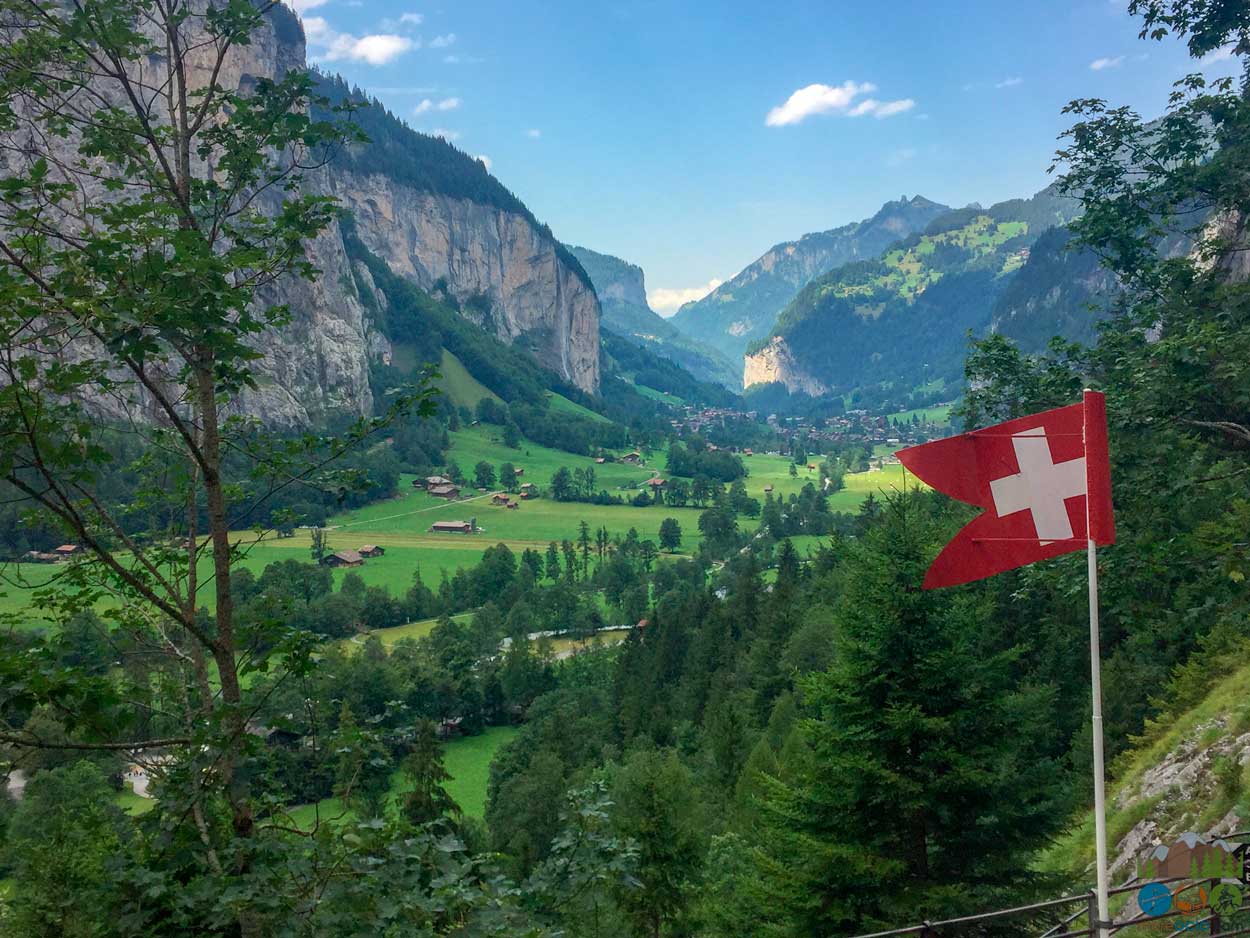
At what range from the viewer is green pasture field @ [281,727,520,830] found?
54434mm

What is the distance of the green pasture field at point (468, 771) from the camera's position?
179 ft

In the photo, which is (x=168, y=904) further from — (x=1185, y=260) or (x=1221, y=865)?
(x=1185, y=260)

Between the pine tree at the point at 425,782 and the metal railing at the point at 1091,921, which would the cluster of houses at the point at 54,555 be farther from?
the pine tree at the point at 425,782

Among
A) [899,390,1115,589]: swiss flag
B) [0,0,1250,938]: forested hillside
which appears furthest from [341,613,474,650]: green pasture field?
[899,390,1115,589]: swiss flag

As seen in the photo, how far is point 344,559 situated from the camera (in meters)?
121

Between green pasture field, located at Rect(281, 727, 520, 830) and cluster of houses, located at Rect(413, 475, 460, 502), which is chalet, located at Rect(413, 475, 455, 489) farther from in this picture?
green pasture field, located at Rect(281, 727, 520, 830)

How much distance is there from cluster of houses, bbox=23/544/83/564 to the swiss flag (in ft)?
24.5

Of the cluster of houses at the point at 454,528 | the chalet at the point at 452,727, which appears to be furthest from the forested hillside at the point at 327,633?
the cluster of houses at the point at 454,528

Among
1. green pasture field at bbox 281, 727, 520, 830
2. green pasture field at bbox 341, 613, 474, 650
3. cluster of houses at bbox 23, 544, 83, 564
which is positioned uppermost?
cluster of houses at bbox 23, 544, 83, 564

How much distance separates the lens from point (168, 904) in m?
5.40

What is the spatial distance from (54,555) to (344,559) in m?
119

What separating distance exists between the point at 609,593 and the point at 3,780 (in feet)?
358

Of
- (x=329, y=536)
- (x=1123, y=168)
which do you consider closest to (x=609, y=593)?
(x=329, y=536)

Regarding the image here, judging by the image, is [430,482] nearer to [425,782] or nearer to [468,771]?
[468,771]
